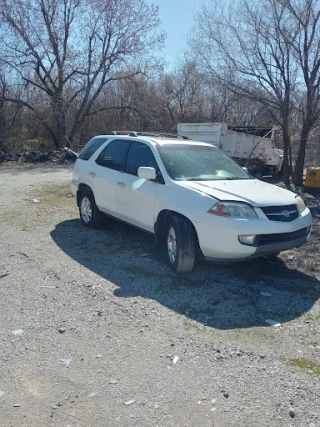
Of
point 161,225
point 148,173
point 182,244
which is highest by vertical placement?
point 148,173

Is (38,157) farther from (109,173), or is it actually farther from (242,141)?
(109,173)

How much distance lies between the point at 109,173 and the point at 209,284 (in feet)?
9.26

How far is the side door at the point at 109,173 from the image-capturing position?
6.77 metres

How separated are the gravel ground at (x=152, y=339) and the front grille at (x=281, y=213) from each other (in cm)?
82

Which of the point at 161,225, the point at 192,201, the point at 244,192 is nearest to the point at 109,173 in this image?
the point at 161,225

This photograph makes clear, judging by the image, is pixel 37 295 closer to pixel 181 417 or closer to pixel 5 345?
pixel 5 345

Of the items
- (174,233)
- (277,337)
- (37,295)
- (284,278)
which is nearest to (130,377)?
(277,337)

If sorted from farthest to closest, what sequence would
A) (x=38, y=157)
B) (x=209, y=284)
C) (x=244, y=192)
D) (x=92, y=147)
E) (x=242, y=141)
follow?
(x=38, y=157) < (x=242, y=141) < (x=92, y=147) < (x=244, y=192) < (x=209, y=284)

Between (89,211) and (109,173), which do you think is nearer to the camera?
(109,173)

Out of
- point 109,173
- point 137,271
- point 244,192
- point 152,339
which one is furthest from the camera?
point 109,173

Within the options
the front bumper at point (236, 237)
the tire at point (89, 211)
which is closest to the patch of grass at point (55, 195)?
the tire at point (89, 211)

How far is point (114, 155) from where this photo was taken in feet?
23.0

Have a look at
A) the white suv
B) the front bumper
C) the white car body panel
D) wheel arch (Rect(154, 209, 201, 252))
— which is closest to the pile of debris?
the white suv

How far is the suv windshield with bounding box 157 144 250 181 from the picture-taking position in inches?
227
